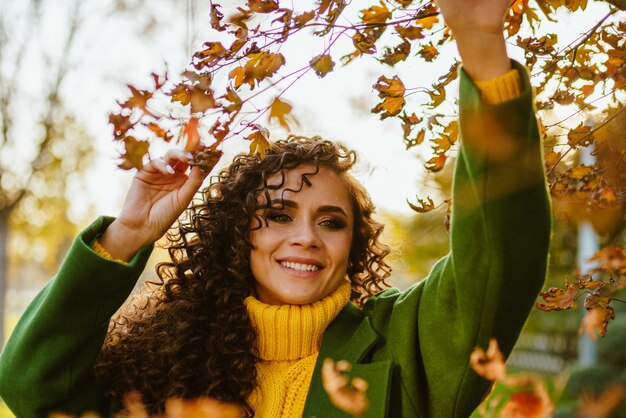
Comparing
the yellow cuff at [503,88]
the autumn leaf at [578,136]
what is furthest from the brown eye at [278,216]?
the yellow cuff at [503,88]

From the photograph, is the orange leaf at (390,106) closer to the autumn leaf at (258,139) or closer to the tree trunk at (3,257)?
the autumn leaf at (258,139)

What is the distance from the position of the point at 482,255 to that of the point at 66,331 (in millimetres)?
1165

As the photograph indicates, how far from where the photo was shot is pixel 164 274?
2.61 meters

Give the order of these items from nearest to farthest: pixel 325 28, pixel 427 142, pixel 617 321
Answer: pixel 325 28 < pixel 427 142 < pixel 617 321

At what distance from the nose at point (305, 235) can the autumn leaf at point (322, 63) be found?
750 mm

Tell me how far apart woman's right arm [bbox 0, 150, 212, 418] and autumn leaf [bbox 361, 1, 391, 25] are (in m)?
0.64

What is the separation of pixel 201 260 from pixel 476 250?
1195mm

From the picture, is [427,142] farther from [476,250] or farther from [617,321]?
[617,321]

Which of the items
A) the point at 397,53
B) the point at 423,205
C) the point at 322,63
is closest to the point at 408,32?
the point at 397,53

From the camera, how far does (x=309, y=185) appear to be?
228 centimetres

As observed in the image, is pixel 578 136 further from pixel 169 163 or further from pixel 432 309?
pixel 169 163

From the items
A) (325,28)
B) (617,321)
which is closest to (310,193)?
(325,28)

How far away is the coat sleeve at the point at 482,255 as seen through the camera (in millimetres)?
1435

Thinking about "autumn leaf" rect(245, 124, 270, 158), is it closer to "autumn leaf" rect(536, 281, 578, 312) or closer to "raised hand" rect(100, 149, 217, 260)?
"raised hand" rect(100, 149, 217, 260)
